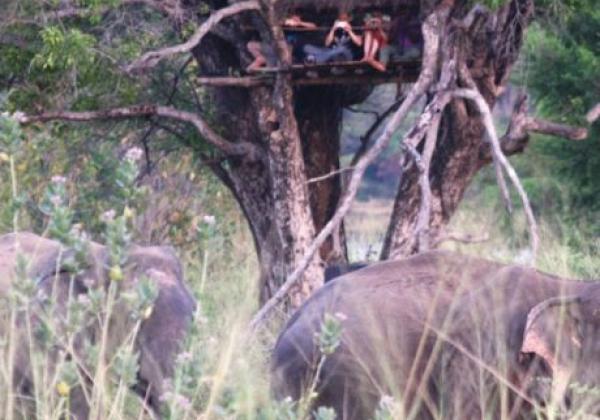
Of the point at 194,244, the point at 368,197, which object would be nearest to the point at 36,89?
the point at 194,244

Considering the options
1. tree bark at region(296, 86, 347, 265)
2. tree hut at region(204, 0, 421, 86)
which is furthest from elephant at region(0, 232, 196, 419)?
tree bark at region(296, 86, 347, 265)

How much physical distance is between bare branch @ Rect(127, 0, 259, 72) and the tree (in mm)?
11

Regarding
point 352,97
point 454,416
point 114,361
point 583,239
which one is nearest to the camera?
point 114,361

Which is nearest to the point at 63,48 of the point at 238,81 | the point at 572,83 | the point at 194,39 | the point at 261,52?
the point at 194,39

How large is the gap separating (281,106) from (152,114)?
1038 mm

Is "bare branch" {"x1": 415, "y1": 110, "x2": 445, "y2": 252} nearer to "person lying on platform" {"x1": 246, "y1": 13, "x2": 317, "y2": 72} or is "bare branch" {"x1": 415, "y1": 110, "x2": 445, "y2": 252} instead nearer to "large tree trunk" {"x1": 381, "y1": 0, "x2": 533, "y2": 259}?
"large tree trunk" {"x1": 381, "y1": 0, "x2": 533, "y2": 259}

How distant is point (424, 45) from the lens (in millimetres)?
11430

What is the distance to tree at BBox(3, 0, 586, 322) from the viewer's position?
37.4 feet

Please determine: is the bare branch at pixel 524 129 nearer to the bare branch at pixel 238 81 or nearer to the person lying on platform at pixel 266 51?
the person lying on platform at pixel 266 51

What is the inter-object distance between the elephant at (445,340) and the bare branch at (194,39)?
3.48 metres

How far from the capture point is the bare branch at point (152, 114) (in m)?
11.9

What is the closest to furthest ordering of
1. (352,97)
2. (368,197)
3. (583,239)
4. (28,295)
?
(28,295), (352,97), (583,239), (368,197)

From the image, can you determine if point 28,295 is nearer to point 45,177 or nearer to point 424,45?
point 424,45

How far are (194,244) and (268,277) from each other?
446 centimetres
